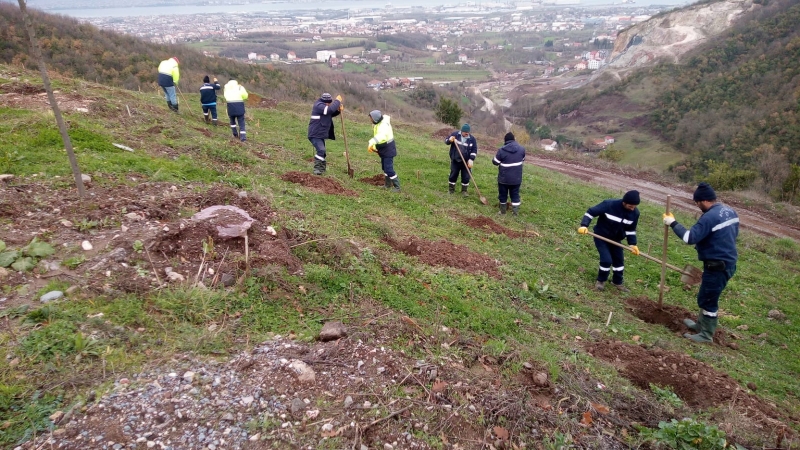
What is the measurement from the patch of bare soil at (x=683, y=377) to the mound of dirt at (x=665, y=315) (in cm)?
150

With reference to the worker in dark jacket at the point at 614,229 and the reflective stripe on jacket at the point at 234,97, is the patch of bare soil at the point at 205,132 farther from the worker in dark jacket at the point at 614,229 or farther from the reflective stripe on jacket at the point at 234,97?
the worker in dark jacket at the point at 614,229

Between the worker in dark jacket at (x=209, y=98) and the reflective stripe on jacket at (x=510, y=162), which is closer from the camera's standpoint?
the reflective stripe on jacket at (x=510, y=162)

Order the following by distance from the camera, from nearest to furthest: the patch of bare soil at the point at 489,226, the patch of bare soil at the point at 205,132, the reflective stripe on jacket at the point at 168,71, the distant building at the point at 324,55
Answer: the patch of bare soil at the point at 489,226 < the patch of bare soil at the point at 205,132 < the reflective stripe on jacket at the point at 168,71 < the distant building at the point at 324,55

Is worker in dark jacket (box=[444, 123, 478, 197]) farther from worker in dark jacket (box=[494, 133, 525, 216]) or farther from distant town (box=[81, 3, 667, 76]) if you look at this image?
distant town (box=[81, 3, 667, 76])

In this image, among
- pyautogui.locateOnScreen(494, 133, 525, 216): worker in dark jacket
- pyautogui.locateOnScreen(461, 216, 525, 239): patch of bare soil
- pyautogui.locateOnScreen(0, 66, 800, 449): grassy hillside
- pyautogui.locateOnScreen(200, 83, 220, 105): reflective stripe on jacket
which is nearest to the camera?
pyautogui.locateOnScreen(0, 66, 800, 449): grassy hillside

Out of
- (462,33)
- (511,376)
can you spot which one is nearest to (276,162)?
(511,376)

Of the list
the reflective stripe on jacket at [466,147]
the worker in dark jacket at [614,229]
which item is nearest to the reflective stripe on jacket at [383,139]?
the reflective stripe on jacket at [466,147]

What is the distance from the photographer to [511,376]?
4332 millimetres

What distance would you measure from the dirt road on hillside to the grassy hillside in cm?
596

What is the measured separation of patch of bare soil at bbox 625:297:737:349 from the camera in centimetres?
690

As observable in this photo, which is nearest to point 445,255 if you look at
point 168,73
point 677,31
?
point 168,73

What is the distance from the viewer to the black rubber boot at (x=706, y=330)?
258 inches

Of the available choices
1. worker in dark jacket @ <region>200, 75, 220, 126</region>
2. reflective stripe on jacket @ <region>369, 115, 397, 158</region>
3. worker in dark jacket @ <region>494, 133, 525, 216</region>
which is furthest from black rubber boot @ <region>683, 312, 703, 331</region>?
worker in dark jacket @ <region>200, 75, 220, 126</region>

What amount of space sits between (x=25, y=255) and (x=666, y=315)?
8.86m
